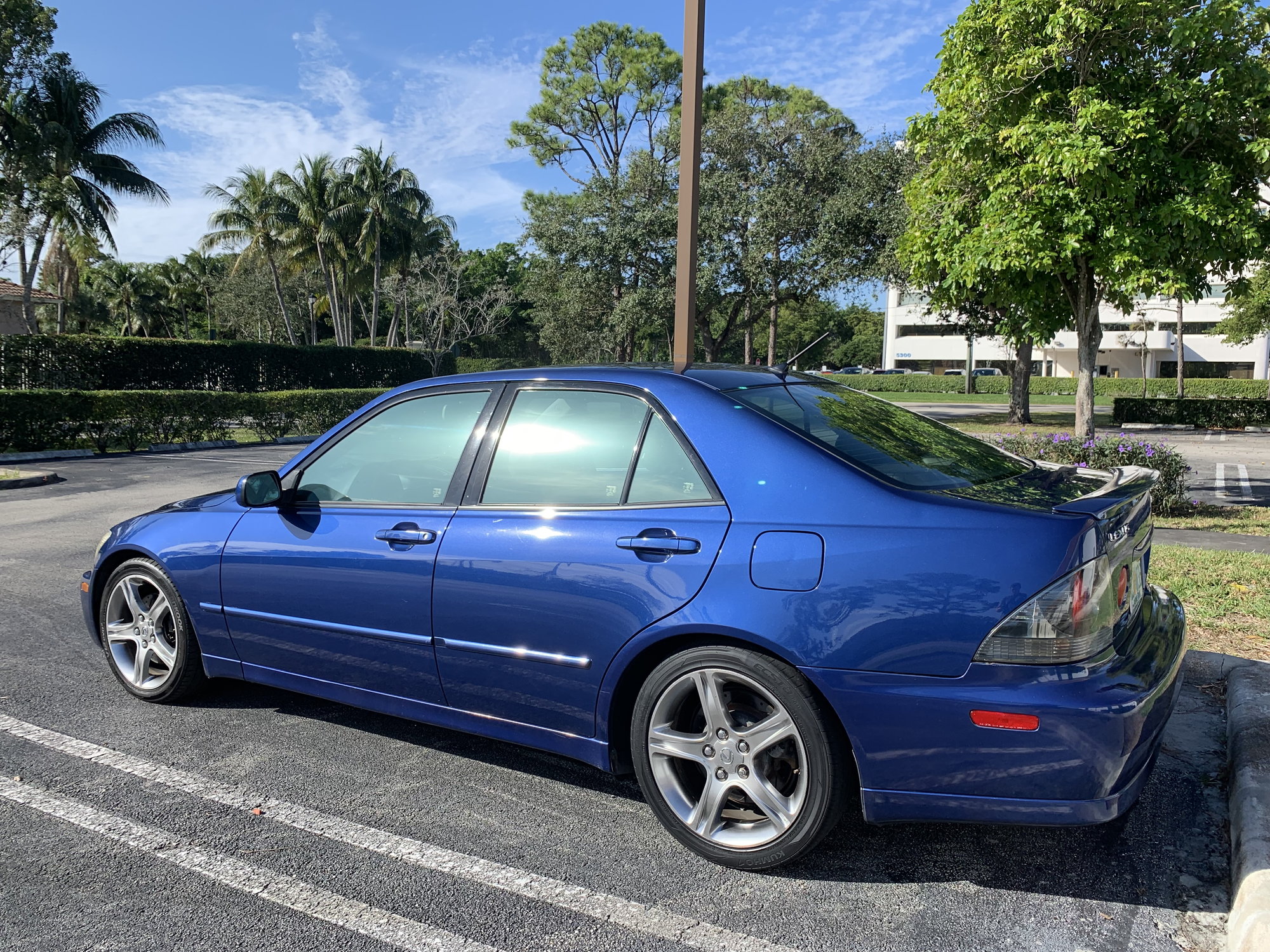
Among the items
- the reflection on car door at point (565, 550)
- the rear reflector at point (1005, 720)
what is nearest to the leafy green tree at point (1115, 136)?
the reflection on car door at point (565, 550)

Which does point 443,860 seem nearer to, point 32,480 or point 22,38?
point 32,480

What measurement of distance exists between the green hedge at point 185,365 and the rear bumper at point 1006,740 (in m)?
21.9

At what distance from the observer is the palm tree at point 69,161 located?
1062 inches

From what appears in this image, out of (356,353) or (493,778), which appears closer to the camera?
(493,778)

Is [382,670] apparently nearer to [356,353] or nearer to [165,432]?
[165,432]

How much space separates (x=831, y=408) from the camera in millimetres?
3438

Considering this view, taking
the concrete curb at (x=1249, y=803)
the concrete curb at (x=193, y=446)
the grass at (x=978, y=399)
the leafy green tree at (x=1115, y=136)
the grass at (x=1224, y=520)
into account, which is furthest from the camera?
the grass at (x=978, y=399)

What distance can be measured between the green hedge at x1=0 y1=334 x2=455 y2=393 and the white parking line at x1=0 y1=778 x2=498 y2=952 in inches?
783

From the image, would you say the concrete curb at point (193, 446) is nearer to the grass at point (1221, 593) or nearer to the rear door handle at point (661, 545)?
the grass at point (1221, 593)

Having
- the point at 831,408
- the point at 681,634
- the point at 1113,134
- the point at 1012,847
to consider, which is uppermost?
the point at 1113,134

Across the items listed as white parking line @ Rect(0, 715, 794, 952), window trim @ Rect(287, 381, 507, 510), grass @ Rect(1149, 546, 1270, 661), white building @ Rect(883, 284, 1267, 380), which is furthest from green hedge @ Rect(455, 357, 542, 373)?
white parking line @ Rect(0, 715, 794, 952)

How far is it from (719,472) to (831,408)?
2.42 feet

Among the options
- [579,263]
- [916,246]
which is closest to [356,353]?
[579,263]

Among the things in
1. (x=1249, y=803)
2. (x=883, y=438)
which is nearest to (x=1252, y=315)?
(x=1249, y=803)
